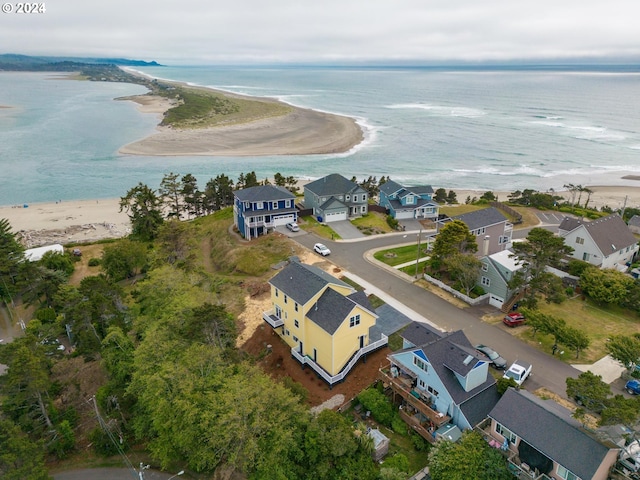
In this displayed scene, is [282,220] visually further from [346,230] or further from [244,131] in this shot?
[244,131]

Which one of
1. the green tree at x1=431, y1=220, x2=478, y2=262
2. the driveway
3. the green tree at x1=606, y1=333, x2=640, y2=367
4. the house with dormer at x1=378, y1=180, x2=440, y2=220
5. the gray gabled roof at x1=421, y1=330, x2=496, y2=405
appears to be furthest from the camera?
the house with dormer at x1=378, y1=180, x2=440, y2=220

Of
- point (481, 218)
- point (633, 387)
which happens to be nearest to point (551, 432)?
point (633, 387)

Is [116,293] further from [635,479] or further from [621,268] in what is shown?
[621,268]

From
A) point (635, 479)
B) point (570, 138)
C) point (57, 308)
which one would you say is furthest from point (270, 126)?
point (635, 479)

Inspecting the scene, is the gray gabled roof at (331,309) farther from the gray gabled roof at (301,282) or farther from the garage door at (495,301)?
the garage door at (495,301)

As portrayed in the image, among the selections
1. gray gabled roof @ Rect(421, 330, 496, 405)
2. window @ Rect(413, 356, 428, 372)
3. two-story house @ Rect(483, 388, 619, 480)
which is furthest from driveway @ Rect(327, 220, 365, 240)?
two-story house @ Rect(483, 388, 619, 480)

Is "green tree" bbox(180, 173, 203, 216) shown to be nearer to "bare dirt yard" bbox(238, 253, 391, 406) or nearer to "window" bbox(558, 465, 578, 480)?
"bare dirt yard" bbox(238, 253, 391, 406)

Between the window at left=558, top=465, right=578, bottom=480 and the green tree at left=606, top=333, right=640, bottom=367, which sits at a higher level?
the green tree at left=606, top=333, right=640, bottom=367
